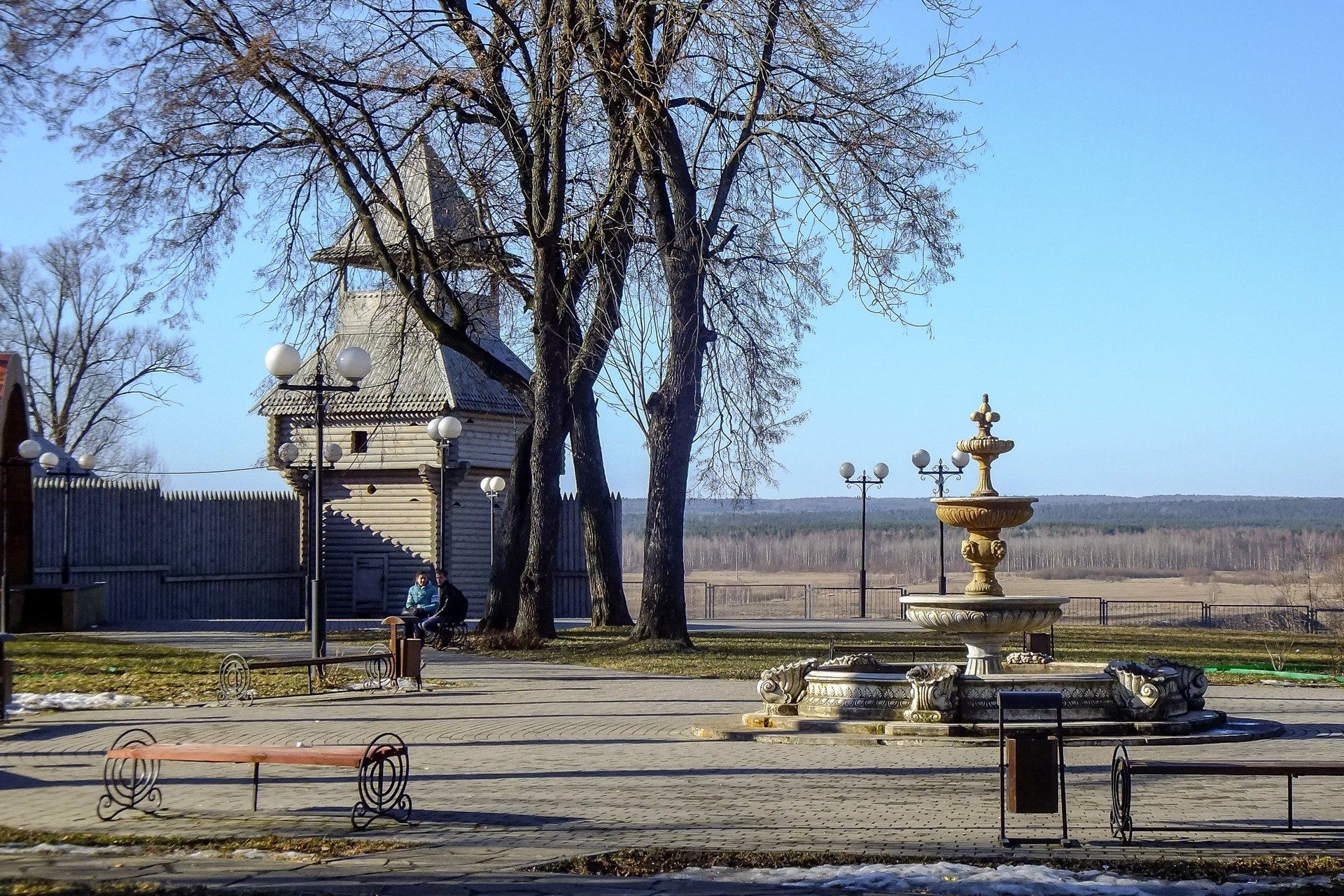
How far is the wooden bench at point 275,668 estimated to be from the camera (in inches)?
709

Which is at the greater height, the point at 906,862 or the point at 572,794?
the point at 906,862

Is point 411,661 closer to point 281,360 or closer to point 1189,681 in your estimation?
point 281,360

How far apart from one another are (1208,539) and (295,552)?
11887 cm

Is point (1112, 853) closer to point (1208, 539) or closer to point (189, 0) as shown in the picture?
point (189, 0)

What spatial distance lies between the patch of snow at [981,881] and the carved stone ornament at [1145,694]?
6398 millimetres

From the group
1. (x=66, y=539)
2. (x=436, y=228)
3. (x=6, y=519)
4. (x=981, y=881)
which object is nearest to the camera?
(x=981, y=881)

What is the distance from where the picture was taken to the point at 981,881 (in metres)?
7.59

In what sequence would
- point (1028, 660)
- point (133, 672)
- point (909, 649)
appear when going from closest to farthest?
1. point (1028, 660)
2. point (909, 649)
3. point (133, 672)

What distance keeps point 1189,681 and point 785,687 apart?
4.03 m

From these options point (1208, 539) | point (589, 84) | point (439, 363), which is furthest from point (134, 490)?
point (1208, 539)

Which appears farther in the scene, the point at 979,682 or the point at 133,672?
the point at 133,672

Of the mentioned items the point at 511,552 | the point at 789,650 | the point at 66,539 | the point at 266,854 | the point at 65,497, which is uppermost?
the point at 65,497

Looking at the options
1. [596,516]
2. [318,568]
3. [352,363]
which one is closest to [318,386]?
[352,363]

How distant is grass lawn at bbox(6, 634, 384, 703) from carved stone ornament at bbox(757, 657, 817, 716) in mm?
6840
